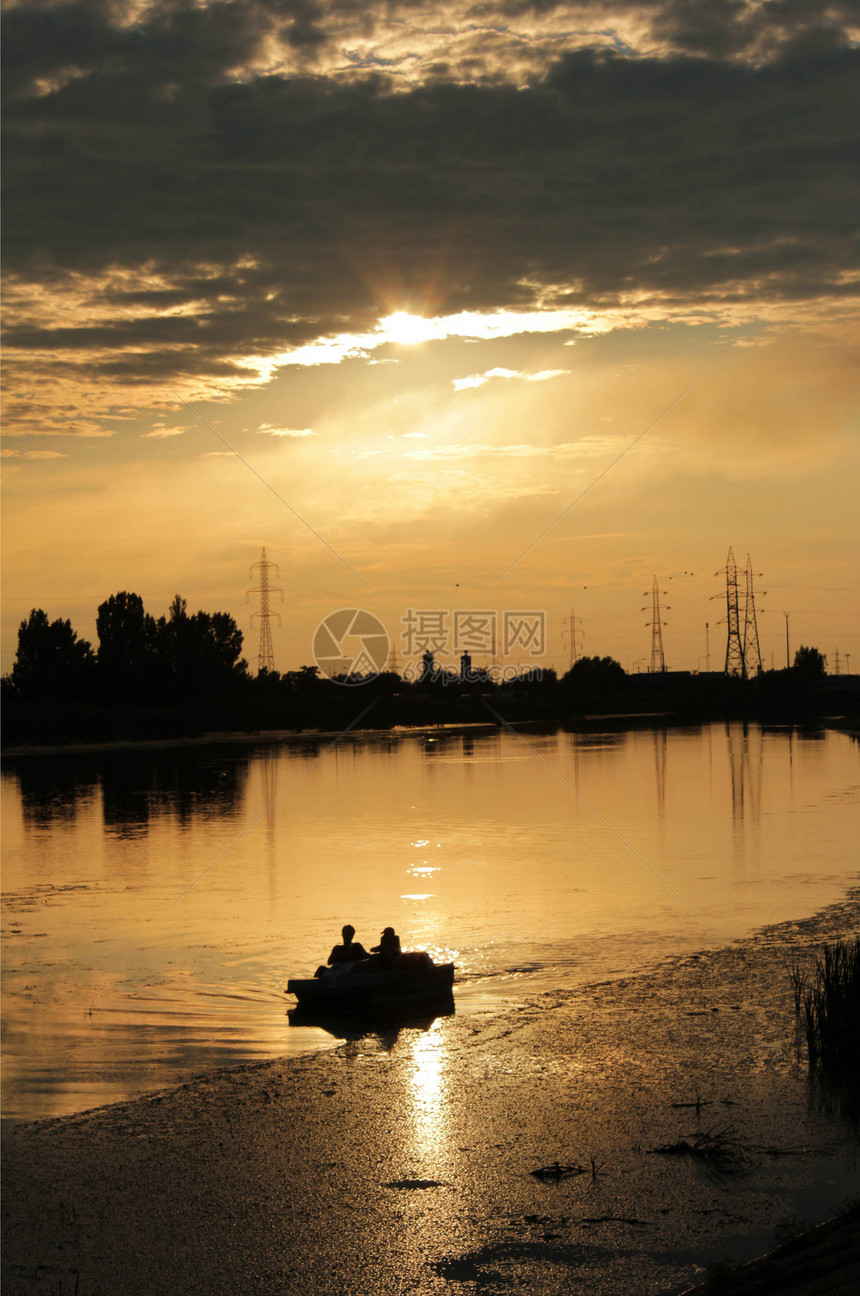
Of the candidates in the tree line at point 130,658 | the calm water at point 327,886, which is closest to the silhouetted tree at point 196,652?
the tree line at point 130,658

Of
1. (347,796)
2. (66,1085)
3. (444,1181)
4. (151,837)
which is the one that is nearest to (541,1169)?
(444,1181)

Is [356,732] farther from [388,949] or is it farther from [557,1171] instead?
[557,1171]

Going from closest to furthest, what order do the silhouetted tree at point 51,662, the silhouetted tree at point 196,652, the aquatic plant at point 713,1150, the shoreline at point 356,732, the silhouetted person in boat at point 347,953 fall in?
Answer: the aquatic plant at point 713,1150, the silhouetted person in boat at point 347,953, the shoreline at point 356,732, the silhouetted tree at point 51,662, the silhouetted tree at point 196,652

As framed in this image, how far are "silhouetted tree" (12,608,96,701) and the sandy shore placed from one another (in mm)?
106935

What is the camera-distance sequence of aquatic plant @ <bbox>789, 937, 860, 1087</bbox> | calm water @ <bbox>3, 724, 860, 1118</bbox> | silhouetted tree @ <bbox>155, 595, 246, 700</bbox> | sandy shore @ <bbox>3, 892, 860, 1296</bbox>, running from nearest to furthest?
sandy shore @ <bbox>3, 892, 860, 1296</bbox>, aquatic plant @ <bbox>789, 937, 860, 1087</bbox>, calm water @ <bbox>3, 724, 860, 1118</bbox>, silhouetted tree @ <bbox>155, 595, 246, 700</bbox>

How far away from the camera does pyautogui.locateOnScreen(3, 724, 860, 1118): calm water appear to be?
18.2 metres

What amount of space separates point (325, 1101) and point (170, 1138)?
207cm

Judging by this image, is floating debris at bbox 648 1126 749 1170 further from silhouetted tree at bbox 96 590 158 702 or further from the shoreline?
silhouetted tree at bbox 96 590 158 702

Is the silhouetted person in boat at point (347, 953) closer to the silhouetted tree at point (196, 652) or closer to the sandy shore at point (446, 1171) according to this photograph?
the sandy shore at point (446, 1171)

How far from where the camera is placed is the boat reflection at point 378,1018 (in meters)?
17.9

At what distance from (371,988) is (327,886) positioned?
41.0 ft

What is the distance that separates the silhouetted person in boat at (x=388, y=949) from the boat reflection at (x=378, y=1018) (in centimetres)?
78

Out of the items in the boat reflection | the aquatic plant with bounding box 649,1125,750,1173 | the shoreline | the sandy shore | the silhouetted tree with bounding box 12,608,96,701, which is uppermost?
the silhouetted tree with bounding box 12,608,96,701

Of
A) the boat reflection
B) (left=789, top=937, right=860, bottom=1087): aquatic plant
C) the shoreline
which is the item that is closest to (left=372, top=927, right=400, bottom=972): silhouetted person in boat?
the boat reflection
